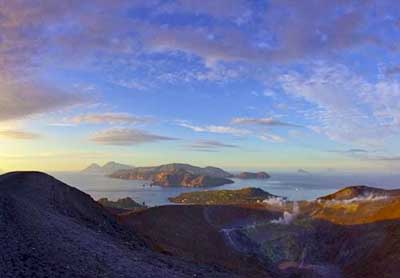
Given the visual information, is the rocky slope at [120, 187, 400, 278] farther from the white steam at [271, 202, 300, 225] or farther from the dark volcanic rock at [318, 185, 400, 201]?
the dark volcanic rock at [318, 185, 400, 201]

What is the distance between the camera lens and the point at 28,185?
35.0 m

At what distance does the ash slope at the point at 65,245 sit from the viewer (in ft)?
57.7

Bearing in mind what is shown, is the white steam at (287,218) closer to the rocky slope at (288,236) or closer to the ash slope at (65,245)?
the rocky slope at (288,236)

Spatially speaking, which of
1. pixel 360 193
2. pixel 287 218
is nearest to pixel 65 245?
pixel 287 218

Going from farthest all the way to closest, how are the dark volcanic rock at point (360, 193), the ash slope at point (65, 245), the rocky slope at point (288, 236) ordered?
the dark volcanic rock at point (360, 193), the rocky slope at point (288, 236), the ash slope at point (65, 245)

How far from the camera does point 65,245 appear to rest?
821 inches

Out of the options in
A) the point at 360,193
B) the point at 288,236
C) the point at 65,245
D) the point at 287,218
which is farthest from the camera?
the point at 360,193

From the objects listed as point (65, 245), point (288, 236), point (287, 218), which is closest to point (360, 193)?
point (287, 218)

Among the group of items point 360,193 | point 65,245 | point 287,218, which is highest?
point 360,193

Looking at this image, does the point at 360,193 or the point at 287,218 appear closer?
the point at 287,218

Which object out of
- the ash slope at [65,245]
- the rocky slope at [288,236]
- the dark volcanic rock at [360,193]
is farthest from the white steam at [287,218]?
the ash slope at [65,245]

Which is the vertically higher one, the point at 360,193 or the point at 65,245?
the point at 360,193

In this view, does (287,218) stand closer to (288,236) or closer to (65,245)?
(288,236)

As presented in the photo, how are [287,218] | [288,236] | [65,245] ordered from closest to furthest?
1. [65,245]
2. [288,236]
3. [287,218]
